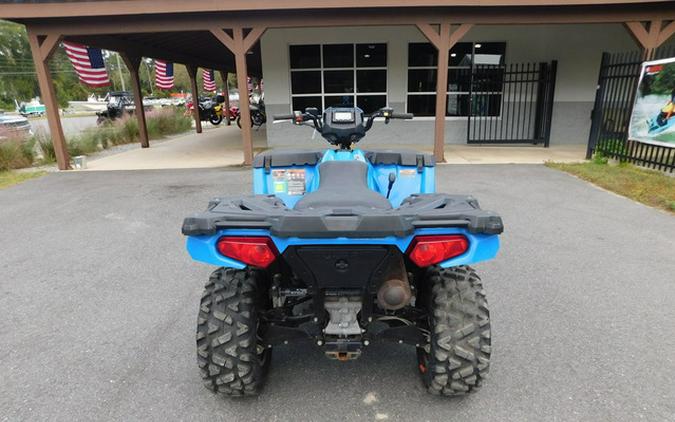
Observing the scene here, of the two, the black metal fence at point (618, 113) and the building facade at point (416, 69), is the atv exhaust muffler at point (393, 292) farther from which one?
the building facade at point (416, 69)

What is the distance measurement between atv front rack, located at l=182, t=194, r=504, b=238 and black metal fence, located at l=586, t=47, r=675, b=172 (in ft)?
25.4

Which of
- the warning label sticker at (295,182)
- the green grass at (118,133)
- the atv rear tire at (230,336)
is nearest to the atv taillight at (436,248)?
the atv rear tire at (230,336)

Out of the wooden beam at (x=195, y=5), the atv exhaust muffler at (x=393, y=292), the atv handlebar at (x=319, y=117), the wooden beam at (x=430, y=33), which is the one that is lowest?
the atv exhaust muffler at (x=393, y=292)

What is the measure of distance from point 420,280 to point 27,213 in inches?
232

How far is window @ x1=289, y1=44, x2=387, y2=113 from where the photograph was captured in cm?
1140

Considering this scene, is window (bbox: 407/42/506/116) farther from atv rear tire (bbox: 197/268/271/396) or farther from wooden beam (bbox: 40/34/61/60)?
atv rear tire (bbox: 197/268/271/396)

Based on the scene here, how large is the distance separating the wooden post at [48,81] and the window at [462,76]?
8028 millimetres

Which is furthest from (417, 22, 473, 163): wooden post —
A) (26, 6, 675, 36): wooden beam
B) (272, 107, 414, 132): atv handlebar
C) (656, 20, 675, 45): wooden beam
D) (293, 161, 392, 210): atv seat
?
(293, 161, 392, 210): atv seat

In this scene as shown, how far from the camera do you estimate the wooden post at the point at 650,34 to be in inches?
313

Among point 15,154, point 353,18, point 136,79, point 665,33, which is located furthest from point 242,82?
point 665,33

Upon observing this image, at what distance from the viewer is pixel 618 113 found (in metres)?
8.45

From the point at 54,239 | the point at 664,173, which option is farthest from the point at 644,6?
the point at 54,239

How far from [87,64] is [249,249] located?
11.8 m

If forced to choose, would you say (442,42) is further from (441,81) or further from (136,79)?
(136,79)
